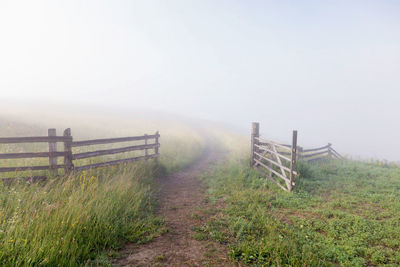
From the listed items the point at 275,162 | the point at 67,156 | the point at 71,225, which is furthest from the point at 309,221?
the point at 67,156

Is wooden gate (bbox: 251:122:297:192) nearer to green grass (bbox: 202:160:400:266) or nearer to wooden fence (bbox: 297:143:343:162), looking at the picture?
green grass (bbox: 202:160:400:266)

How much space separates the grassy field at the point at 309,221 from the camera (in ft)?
12.5

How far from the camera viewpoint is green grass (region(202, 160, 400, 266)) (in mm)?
3812

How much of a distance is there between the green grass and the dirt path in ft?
1.42

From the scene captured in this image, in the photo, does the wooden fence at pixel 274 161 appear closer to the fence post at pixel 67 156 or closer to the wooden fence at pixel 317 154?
the wooden fence at pixel 317 154

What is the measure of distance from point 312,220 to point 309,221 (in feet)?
0.47

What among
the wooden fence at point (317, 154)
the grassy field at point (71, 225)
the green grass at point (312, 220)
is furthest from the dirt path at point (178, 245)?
A: the wooden fence at point (317, 154)

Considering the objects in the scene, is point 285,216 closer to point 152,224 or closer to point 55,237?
point 152,224

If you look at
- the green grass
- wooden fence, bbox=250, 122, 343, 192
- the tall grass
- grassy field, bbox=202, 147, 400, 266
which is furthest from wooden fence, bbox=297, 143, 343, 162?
the tall grass

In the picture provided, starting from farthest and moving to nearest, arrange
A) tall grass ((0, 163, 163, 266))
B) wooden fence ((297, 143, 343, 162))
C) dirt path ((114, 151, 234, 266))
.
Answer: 1. wooden fence ((297, 143, 343, 162))
2. dirt path ((114, 151, 234, 266))
3. tall grass ((0, 163, 163, 266))

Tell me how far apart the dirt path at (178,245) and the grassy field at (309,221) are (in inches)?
12.4

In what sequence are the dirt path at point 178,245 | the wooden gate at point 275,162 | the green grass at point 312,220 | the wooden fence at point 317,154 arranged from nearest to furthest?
the dirt path at point 178,245, the green grass at point 312,220, the wooden gate at point 275,162, the wooden fence at point 317,154

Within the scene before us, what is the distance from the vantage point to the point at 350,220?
5324 mm

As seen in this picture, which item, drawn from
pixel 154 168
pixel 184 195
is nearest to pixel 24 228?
pixel 184 195
